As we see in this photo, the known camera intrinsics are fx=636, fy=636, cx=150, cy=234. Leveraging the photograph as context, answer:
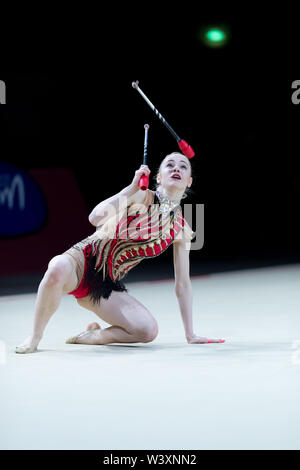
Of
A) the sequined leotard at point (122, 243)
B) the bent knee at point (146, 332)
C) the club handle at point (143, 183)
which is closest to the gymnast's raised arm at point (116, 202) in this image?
the club handle at point (143, 183)

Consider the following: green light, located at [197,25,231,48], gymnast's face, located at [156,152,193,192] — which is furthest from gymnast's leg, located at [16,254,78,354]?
green light, located at [197,25,231,48]

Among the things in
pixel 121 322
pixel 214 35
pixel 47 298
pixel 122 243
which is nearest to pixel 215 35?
pixel 214 35

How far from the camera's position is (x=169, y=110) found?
19.2 ft

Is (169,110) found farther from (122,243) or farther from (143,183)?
(143,183)

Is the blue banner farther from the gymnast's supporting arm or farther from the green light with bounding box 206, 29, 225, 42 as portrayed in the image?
the gymnast's supporting arm

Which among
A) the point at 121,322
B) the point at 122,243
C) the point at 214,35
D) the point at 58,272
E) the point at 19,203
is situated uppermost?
the point at 214,35

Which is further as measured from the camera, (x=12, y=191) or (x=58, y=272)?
(x=12, y=191)

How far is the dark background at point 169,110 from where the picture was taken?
4.84 metres

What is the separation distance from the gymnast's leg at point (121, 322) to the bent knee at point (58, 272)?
0.19 metres

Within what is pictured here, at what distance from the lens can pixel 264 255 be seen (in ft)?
22.6

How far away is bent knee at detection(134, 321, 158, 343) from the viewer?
93.4 inches

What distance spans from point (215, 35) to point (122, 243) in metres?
2.99

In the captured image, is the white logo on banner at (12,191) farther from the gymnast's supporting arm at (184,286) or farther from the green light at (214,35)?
the gymnast's supporting arm at (184,286)
